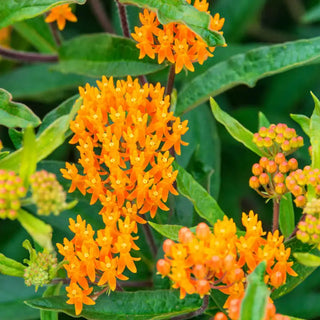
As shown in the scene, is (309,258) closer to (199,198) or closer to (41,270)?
(199,198)

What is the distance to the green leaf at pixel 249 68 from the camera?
2.84m

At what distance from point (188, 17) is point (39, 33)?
1.52 meters

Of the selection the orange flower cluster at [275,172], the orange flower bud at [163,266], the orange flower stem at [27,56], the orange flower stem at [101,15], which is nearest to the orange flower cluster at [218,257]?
the orange flower bud at [163,266]

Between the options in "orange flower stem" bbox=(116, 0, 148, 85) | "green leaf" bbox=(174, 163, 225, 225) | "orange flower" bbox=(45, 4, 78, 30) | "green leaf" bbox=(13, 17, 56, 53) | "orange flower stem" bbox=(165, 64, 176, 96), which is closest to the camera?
"green leaf" bbox=(174, 163, 225, 225)

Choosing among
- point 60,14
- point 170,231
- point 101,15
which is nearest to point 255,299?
point 170,231

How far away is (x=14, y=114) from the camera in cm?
246

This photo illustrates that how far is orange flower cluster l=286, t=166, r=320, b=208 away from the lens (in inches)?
87.5

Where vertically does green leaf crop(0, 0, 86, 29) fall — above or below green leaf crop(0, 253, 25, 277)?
above

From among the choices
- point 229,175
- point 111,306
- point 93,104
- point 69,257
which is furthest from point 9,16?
point 229,175

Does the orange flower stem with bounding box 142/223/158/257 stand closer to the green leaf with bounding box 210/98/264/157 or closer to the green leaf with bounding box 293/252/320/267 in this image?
the green leaf with bounding box 210/98/264/157

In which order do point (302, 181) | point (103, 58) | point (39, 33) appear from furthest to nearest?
point (39, 33), point (103, 58), point (302, 181)

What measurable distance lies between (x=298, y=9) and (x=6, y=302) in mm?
3273

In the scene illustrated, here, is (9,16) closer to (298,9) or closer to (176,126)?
(176,126)

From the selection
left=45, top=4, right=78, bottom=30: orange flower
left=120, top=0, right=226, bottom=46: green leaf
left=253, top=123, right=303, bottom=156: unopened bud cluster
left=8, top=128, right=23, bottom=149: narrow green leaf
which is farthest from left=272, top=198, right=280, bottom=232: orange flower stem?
left=45, top=4, right=78, bottom=30: orange flower
